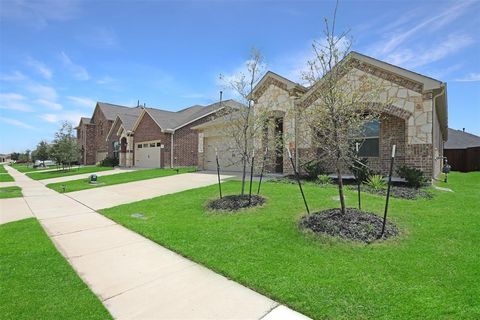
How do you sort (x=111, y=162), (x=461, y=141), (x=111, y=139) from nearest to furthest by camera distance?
1. (x=461, y=141)
2. (x=111, y=162)
3. (x=111, y=139)

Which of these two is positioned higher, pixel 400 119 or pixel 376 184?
pixel 400 119

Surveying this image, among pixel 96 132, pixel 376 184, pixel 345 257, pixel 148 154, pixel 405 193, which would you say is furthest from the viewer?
pixel 96 132

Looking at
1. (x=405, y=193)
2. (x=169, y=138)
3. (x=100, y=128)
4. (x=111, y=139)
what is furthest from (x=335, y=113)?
(x=100, y=128)

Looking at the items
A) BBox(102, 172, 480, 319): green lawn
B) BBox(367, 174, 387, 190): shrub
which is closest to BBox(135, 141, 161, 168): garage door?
BBox(102, 172, 480, 319): green lawn

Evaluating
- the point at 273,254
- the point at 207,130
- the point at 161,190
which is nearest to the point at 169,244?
the point at 273,254

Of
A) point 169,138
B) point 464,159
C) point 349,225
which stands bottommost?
point 349,225

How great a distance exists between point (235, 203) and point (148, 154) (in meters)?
20.1

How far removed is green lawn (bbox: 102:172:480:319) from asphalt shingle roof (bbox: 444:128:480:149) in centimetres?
2313

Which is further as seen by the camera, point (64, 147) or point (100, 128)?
point (100, 128)

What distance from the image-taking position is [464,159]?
71.6ft

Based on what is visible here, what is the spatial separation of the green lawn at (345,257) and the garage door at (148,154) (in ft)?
57.4

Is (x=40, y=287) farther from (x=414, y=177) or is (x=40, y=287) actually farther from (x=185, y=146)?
(x=185, y=146)

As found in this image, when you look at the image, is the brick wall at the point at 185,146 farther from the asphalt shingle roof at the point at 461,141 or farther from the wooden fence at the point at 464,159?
the asphalt shingle roof at the point at 461,141

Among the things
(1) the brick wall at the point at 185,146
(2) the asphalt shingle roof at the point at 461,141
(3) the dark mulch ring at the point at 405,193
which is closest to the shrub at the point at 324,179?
(3) the dark mulch ring at the point at 405,193
